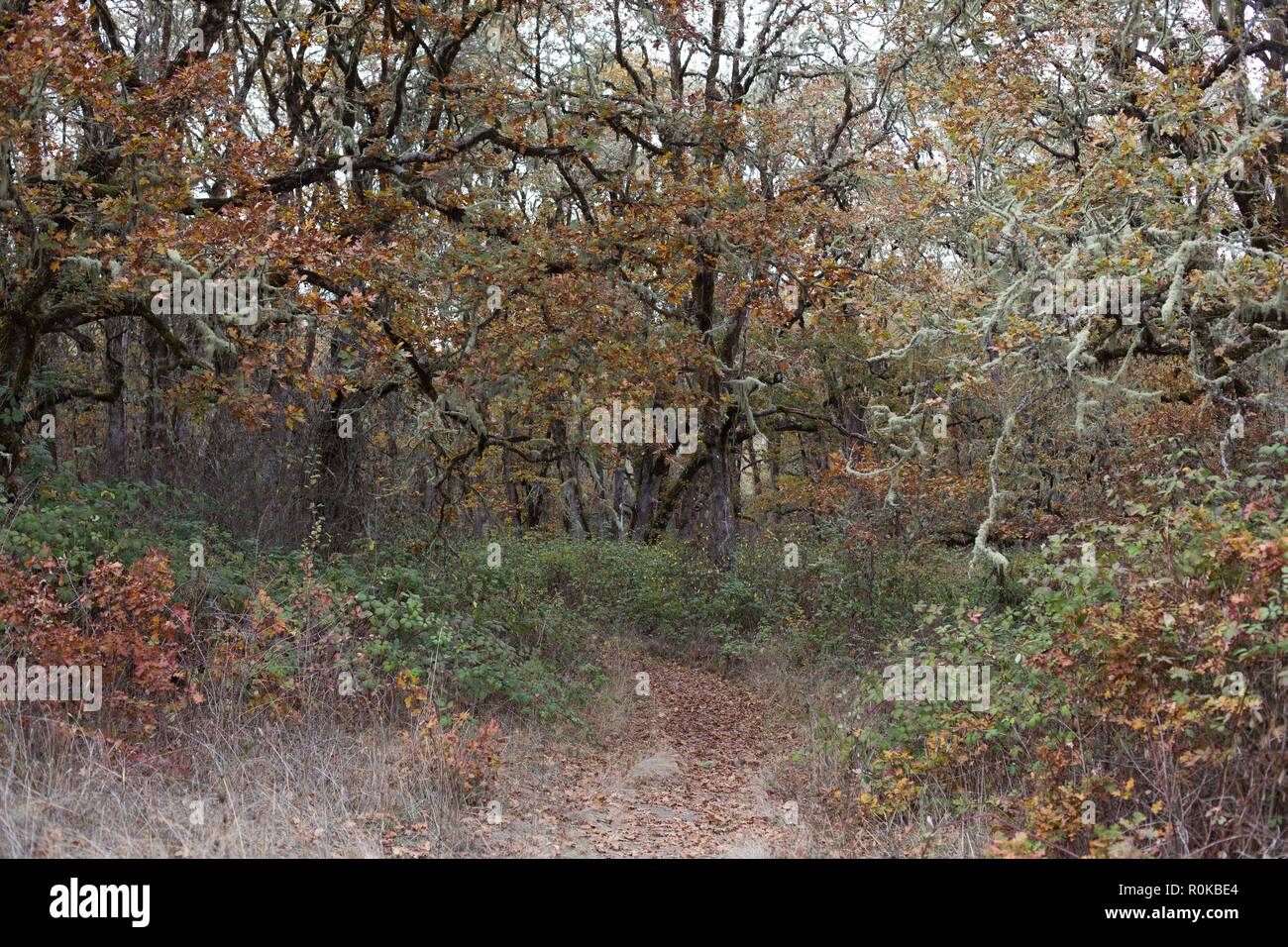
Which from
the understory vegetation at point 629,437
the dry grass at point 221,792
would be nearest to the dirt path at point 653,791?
the understory vegetation at point 629,437

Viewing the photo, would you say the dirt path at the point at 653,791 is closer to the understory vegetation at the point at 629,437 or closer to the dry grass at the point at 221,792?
the understory vegetation at the point at 629,437

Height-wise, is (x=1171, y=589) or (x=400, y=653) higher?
(x=1171, y=589)

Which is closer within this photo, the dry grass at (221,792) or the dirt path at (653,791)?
the dry grass at (221,792)

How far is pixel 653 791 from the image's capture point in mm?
7953

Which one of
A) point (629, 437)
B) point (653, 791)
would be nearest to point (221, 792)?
point (653, 791)

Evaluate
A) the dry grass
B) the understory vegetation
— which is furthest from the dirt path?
the dry grass

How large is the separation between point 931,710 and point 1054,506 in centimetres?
541

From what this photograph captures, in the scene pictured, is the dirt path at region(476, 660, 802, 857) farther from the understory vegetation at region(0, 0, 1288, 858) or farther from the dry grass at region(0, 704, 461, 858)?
the dry grass at region(0, 704, 461, 858)

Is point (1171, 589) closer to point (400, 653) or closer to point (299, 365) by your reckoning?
point (400, 653)

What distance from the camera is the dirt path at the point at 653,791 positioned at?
658 centimetres

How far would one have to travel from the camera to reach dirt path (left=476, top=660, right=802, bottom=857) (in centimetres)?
658

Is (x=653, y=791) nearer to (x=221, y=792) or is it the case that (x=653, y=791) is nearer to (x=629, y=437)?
(x=221, y=792)
